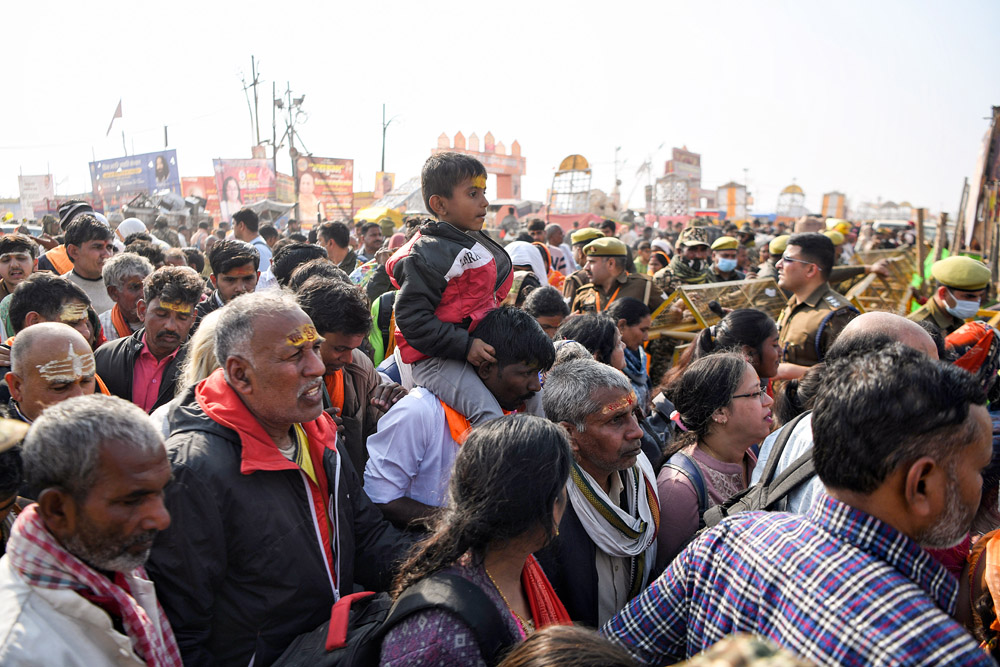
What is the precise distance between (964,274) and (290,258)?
5181mm

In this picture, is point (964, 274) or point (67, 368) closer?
point (67, 368)

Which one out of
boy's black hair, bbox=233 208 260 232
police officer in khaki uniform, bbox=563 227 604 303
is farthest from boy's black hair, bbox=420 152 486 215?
boy's black hair, bbox=233 208 260 232

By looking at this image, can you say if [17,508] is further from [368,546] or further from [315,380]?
[368,546]

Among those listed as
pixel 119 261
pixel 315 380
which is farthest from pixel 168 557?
pixel 119 261

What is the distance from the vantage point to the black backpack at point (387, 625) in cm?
168

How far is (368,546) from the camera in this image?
8.33ft

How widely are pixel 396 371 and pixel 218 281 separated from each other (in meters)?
1.88

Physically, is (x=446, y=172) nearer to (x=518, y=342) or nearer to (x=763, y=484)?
(x=518, y=342)

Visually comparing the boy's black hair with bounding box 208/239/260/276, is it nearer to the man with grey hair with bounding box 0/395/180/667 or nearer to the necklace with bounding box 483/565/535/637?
the man with grey hair with bounding box 0/395/180/667

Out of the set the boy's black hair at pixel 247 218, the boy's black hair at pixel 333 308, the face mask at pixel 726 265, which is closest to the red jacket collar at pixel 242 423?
the boy's black hair at pixel 333 308

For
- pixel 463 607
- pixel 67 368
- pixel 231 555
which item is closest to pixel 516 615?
pixel 463 607

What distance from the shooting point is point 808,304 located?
4961 mm

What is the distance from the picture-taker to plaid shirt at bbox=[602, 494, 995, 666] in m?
1.29

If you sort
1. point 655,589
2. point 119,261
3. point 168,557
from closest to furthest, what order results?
1. point 655,589
2. point 168,557
3. point 119,261
